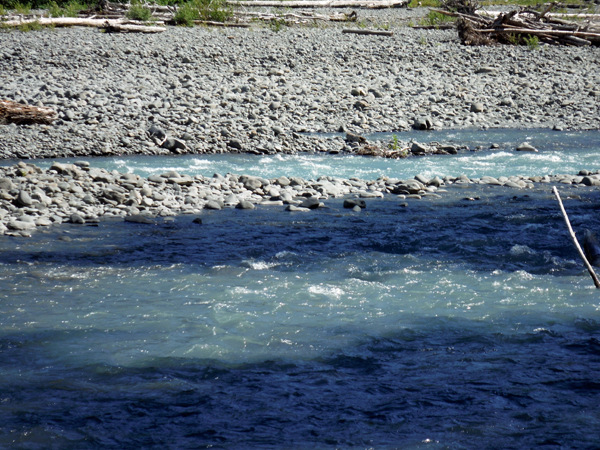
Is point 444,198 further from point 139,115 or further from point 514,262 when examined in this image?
point 139,115

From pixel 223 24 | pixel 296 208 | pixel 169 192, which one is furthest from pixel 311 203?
pixel 223 24

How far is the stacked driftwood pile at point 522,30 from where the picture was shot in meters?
19.8

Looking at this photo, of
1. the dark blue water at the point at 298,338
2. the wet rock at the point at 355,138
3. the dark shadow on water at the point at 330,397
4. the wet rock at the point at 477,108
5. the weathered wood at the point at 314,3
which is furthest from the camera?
the weathered wood at the point at 314,3

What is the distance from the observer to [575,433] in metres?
3.64

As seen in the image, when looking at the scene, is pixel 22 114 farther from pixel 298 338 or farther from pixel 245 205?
pixel 298 338

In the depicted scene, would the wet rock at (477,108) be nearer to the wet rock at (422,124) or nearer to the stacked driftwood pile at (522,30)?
the wet rock at (422,124)

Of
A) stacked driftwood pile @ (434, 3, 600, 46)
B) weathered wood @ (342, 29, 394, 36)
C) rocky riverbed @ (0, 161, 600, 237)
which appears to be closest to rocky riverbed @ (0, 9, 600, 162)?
weathered wood @ (342, 29, 394, 36)

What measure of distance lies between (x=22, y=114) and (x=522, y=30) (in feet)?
49.9

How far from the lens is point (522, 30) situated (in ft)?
65.3

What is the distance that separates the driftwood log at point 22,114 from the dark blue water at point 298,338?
5647 mm

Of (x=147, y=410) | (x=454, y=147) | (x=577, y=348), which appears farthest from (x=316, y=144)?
(x=147, y=410)

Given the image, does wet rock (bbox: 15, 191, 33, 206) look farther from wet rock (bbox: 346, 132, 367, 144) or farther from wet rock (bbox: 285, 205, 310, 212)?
wet rock (bbox: 346, 132, 367, 144)

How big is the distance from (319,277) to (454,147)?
7.51 meters

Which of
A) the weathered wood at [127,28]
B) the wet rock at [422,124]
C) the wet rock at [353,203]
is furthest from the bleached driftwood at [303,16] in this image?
the wet rock at [353,203]
